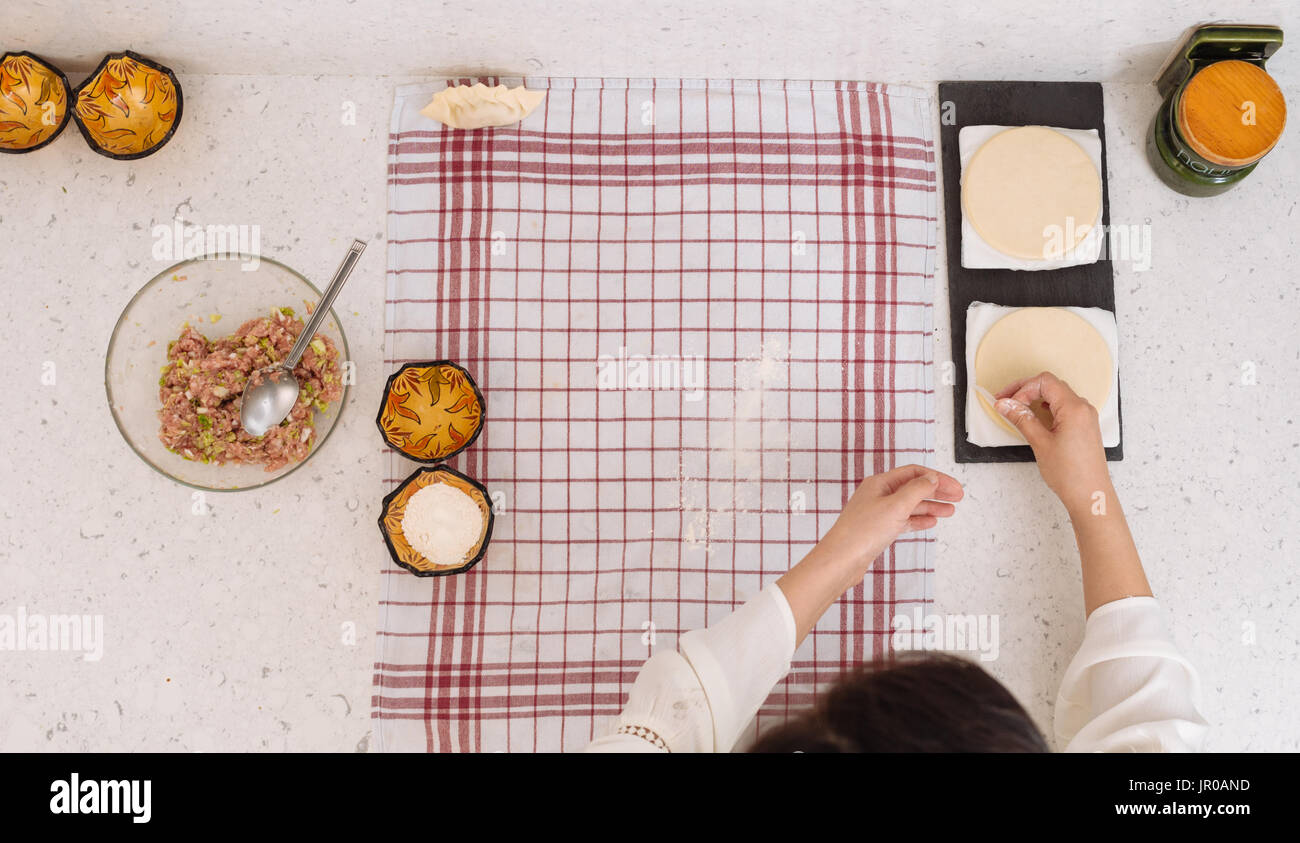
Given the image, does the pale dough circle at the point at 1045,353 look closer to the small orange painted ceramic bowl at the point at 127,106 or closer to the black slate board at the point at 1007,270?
the black slate board at the point at 1007,270

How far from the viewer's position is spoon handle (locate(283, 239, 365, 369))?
0.85 m

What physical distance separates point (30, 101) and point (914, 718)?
1043 mm

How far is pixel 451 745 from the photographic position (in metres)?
0.90

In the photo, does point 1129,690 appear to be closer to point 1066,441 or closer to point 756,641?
point 1066,441

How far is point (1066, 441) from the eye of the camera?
0.87m

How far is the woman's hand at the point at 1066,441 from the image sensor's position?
868 mm

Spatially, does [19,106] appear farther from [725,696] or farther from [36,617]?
[725,696]

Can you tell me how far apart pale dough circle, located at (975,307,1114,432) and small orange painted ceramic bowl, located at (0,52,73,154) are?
104cm

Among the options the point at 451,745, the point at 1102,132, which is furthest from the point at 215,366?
the point at 1102,132

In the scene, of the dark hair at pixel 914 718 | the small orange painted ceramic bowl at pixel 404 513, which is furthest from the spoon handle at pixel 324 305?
the dark hair at pixel 914 718

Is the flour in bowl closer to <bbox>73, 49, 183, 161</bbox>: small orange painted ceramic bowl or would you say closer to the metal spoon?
the metal spoon

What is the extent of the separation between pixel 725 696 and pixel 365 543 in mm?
455

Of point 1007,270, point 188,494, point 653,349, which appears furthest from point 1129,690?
point 188,494

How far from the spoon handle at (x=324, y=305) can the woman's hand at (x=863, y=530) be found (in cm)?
55
